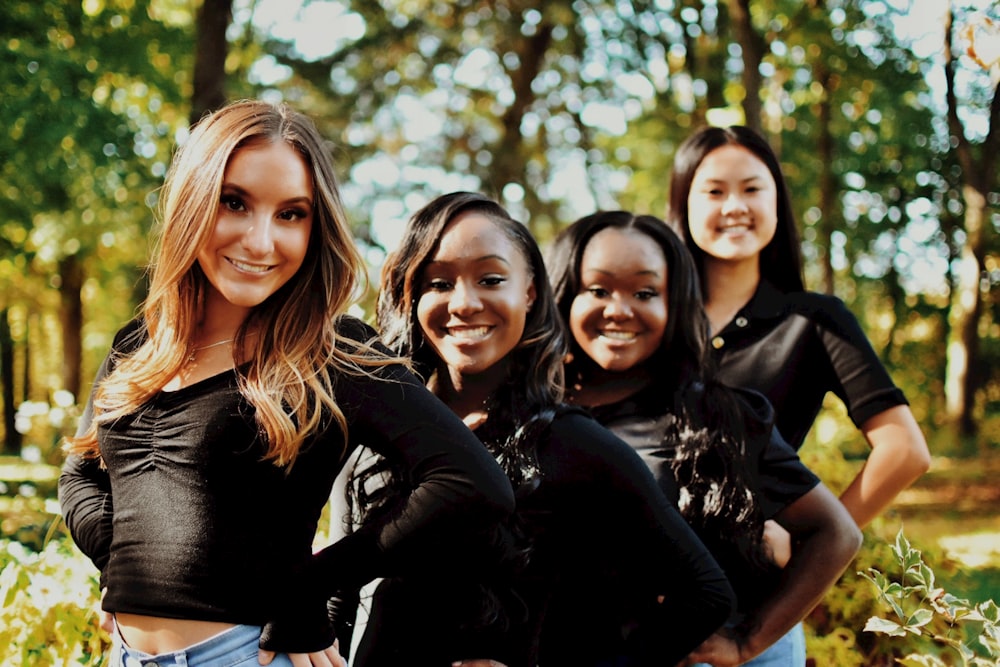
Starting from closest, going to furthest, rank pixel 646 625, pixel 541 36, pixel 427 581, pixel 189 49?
pixel 427 581 → pixel 646 625 → pixel 189 49 → pixel 541 36

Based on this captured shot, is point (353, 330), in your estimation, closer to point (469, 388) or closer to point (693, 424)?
point (469, 388)

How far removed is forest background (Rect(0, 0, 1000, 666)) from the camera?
35.4 feet

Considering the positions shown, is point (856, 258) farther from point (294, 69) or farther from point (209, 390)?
point (209, 390)

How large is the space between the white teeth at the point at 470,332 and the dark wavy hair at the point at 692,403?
518 millimetres

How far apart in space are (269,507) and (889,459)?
208 cm

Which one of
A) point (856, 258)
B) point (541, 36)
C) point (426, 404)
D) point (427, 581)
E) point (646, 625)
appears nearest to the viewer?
point (426, 404)

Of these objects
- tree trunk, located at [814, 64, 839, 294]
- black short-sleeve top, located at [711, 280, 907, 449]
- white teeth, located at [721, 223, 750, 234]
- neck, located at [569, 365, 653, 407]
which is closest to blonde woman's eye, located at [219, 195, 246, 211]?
neck, located at [569, 365, 653, 407]

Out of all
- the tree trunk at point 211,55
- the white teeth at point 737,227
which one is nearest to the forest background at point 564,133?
the tree trunk at point 211,55

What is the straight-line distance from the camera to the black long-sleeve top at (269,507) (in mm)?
1812

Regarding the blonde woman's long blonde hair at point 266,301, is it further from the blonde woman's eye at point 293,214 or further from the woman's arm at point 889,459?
the woman's arm at point 889,459

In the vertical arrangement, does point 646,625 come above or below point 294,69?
below

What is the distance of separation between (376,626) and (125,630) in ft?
1.70

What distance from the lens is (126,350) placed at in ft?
7.42

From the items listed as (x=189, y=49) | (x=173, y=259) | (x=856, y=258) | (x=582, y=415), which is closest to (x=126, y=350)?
(x=173, y=259)
